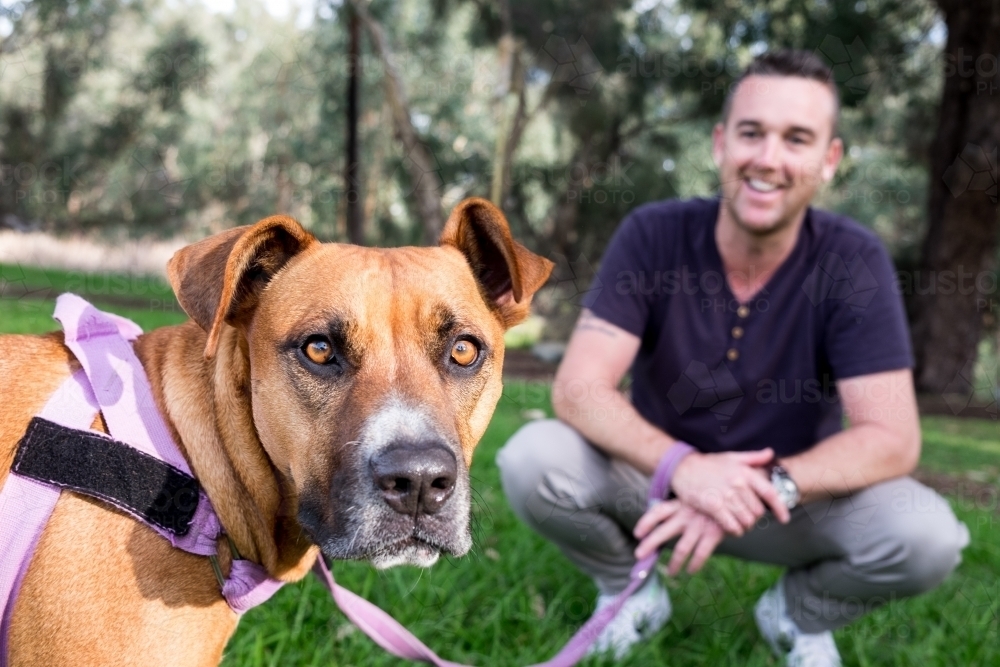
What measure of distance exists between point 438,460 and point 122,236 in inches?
1400

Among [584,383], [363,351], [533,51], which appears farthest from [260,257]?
[533,51]

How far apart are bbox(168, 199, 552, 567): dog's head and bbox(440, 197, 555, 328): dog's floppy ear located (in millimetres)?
50

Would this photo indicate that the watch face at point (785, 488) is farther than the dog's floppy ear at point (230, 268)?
Yes

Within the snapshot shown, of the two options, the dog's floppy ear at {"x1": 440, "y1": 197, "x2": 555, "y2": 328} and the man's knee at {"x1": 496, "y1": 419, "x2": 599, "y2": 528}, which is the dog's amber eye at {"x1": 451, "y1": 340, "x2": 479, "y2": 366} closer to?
the dog's floppy ear at {"x1": 440, "y1": 197, "x2": 555, "y2": 328}

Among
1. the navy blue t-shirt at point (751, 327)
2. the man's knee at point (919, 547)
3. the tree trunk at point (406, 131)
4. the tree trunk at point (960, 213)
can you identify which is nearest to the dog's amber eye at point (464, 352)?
the navy blue t-shirt at point (751, 327)

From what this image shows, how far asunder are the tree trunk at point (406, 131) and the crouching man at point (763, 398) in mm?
12805

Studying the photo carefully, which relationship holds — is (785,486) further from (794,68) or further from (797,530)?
(794,68)

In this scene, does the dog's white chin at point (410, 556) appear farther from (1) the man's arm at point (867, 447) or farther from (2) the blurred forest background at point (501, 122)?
(2) the blurred forest background at point (501, 122)

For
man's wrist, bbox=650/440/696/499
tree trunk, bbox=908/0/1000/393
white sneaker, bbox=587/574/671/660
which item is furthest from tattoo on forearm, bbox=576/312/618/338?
tree trunk, bbox=908/0/1000/393

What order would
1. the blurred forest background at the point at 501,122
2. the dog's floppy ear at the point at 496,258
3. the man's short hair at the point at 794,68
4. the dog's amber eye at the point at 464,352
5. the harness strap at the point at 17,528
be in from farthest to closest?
the blurred forest background at the point at 501,122, the man's short hair at the point at 794,68, the dog's floppy ear at the point at 496,258, the dog's amber eye at the point at 464,352, the harness strap at the point at 17,528

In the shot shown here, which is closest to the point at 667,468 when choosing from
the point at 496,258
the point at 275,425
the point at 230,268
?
the point at 496,258

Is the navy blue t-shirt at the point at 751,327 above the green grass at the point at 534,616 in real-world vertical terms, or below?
above

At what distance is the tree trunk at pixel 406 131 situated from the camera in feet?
55.3

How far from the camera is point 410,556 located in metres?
2.17
